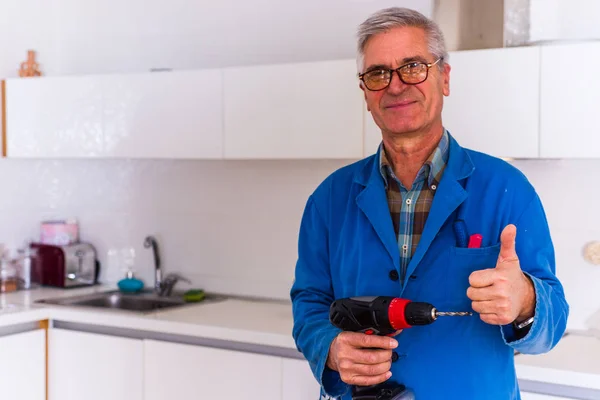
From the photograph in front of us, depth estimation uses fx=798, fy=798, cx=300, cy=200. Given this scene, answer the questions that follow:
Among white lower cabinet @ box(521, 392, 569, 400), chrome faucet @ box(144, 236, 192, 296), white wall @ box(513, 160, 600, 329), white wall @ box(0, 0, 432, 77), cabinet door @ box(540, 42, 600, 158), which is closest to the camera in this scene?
white lower cabinet @ box(521, 392, 569, 400)

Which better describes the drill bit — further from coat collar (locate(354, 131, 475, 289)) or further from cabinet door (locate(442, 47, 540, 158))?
cabinet door (locate(442, 47, 540, 158))

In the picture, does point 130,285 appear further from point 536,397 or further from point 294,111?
point 536,397

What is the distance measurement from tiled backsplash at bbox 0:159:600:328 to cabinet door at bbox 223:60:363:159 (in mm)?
372

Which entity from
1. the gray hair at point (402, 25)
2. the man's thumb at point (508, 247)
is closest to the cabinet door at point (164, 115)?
the gray hair at point (402, 25)

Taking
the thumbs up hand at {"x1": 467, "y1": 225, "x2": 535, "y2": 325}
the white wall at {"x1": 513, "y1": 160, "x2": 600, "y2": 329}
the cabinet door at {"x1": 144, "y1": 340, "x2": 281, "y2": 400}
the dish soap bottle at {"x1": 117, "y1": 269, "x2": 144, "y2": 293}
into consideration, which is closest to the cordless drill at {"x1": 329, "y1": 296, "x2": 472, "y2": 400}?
the thumbs up hand at {"x1": 467, "y1": 225, "x2": 535, "y2": 325}

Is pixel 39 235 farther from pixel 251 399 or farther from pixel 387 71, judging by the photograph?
pixel 387 71

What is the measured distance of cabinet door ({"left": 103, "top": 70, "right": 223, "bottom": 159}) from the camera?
11.1 feet

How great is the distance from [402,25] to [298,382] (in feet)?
5.00

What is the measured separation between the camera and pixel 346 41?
347 centimetres

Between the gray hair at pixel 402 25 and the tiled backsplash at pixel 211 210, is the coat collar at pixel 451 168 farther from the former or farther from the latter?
the tiled backsplash at pixel 211 210

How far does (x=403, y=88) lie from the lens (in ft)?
5.99

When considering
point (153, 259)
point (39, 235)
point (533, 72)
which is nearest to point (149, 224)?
point (153, 259)

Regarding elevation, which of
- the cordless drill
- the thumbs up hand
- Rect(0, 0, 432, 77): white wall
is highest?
Rect(0, 0, 432, 77): white wall

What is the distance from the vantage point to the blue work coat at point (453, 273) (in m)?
1.76
